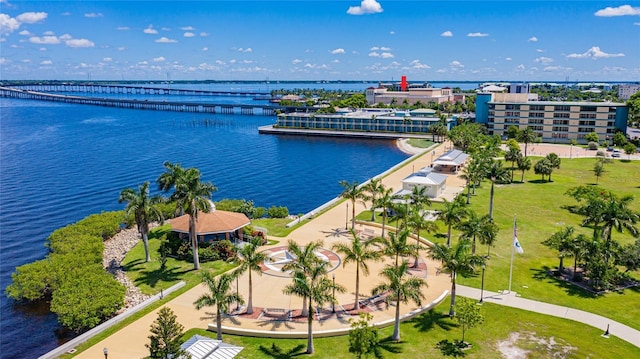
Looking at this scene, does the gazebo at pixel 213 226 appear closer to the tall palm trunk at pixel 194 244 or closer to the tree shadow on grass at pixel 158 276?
the tall palm trunk at pixel 194 244

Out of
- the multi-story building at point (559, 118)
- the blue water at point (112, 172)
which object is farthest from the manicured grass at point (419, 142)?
the multi-story building at point (559, 118)

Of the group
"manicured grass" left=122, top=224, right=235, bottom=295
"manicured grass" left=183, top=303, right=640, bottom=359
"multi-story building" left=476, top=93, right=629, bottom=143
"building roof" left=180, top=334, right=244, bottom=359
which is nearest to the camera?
"building roof" left=180, top=334, right=244, bottom=359

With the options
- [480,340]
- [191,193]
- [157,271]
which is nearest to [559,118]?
[480,340]

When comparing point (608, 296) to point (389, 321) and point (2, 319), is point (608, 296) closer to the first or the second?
point (389, 321)

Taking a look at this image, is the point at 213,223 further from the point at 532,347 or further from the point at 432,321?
the point at 532,347

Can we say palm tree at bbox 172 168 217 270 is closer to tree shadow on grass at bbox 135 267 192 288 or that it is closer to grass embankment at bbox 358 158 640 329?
tree shadow on grass at bbox 135 267 192 288

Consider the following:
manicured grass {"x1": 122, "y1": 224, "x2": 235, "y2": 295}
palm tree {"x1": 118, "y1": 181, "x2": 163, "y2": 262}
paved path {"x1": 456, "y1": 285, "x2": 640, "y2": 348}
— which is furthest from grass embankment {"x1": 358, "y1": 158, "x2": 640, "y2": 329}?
palm tree {"x1": 118, "y1": 181, "x2": 163, "y2": 262}

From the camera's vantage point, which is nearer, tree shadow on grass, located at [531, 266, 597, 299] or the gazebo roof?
tree shadow on grass, located at [531, 266, 597, 299]
